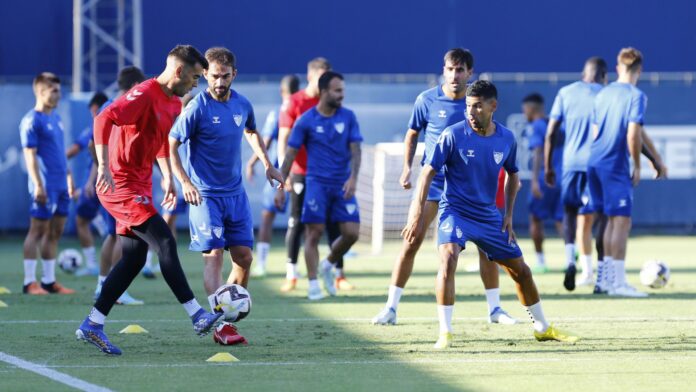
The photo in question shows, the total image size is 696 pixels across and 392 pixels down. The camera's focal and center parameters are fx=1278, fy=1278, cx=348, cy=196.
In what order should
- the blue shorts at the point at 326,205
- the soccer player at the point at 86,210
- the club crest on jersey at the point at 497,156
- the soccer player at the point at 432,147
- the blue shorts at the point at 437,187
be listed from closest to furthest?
the club crest on jersey at the point at 497,156 → the soccer player at the point at 432,147 → the blue shorts at the point at 437,187 → the blue shorts at the point at 326,205 → the soccer player at the point at 86,210

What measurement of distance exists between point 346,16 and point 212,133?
59.0ft

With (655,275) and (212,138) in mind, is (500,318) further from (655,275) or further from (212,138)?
(655,275)

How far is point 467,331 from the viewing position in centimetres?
A: 1016

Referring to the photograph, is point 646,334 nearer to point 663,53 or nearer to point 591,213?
point 591,213

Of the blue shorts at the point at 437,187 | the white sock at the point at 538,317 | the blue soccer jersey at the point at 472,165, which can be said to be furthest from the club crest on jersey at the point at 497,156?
the blue shorts at the point at 437,187

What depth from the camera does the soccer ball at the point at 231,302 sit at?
917 centimetres

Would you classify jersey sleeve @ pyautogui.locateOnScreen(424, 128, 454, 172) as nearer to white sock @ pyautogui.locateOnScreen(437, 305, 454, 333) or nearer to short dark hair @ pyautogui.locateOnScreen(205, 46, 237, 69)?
white sock @ pyautogui.locateOnScreen(437, 305, 454, 333)

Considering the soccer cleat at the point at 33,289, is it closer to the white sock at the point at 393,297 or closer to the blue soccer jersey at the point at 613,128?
the white sock at the point at 393,297

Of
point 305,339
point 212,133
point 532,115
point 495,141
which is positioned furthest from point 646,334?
point 532,115

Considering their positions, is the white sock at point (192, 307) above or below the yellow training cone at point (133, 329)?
above

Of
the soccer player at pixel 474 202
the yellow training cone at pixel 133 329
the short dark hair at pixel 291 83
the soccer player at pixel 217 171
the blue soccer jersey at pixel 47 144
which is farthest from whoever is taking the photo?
the short dark hair at pixel 291 83

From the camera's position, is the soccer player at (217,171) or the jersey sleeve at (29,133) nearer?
the soccer player at (217,171)

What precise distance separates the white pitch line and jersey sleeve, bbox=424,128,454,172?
9.67ft

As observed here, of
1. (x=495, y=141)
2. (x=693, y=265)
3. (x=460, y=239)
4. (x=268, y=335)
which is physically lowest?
(x=693, y=265)
